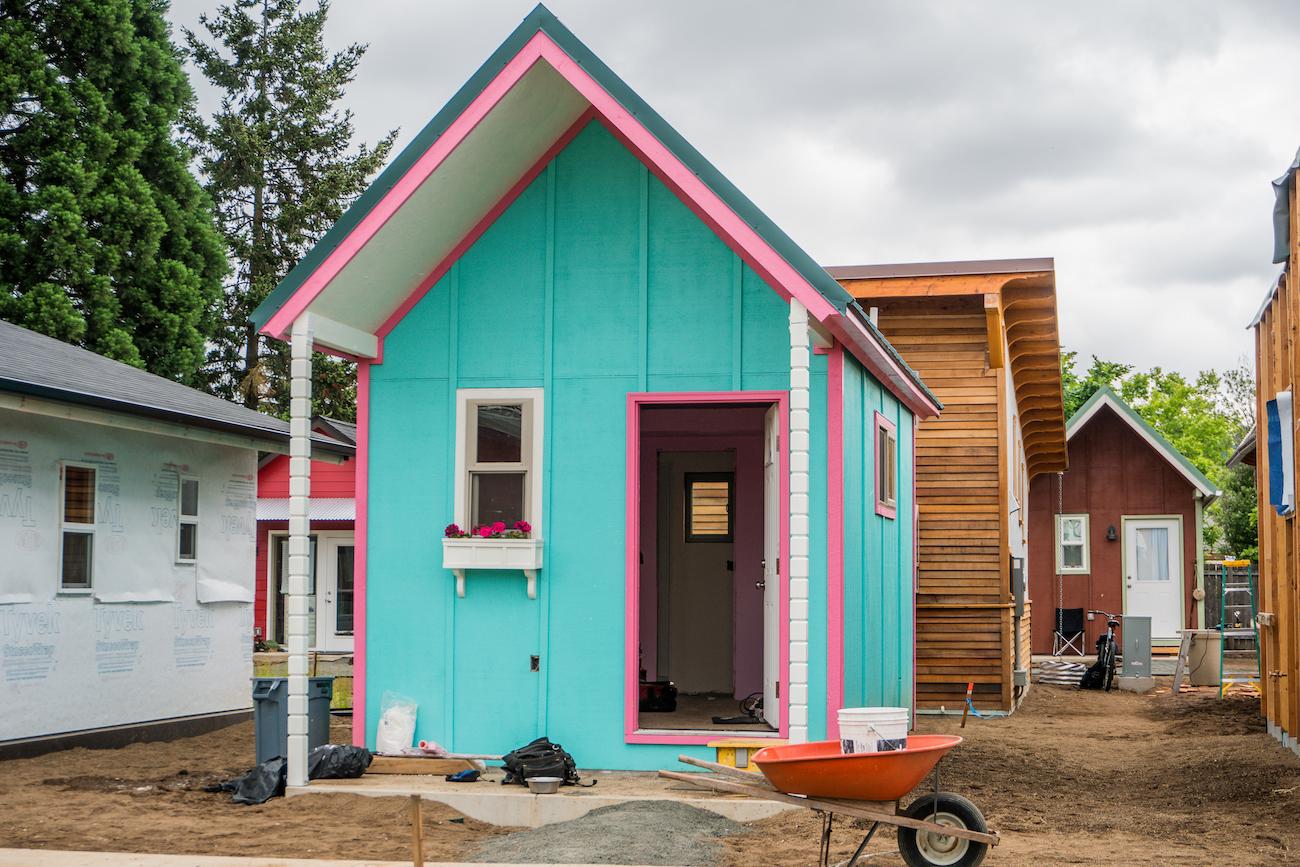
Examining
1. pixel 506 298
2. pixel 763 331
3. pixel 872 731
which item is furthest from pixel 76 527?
pixel 872 731

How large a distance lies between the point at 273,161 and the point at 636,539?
2652 centimetres

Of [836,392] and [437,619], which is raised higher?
[836,392]

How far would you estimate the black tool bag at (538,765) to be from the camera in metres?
9.34

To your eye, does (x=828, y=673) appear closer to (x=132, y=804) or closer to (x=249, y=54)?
(x=132, y=804)

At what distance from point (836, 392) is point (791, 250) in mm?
1393

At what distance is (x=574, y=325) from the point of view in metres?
10.2

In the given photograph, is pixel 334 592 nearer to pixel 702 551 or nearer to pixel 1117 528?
pixel 702 551

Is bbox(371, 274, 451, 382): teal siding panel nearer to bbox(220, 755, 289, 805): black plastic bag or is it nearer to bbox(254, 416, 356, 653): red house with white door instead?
bbox(220, 755, 289, 805): black plastic bag

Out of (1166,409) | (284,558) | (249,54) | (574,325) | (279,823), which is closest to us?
(279,823)

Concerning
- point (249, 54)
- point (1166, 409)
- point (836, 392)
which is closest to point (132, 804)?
point (836, 392)

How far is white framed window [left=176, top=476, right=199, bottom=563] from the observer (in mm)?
13820

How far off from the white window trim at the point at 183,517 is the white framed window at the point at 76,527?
1309 millimetres

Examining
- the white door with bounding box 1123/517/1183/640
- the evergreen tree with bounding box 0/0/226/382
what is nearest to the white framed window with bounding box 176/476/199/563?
the evergreen tree with bounding box 0/0/226/382

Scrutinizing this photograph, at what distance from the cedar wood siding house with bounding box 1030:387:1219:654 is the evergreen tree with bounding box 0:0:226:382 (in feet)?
54.5
